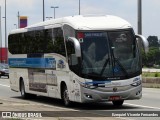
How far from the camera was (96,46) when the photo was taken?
697 inches

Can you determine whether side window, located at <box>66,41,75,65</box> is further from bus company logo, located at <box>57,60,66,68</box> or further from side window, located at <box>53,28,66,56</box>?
bus company logo, located at <box>57,60,66,68</box>

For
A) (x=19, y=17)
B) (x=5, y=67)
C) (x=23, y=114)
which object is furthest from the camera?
(x=19, y=17)

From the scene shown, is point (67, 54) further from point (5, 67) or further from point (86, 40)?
point (5, 67)

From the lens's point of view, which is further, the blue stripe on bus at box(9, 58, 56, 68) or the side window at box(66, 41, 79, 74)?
the blue stripe on bus at box(9, 58, 56, 68)

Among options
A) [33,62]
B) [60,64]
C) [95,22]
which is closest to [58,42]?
[60,64]

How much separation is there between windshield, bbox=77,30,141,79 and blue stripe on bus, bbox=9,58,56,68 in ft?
8.85

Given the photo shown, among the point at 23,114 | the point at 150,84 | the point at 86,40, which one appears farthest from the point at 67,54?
the point at 150,84

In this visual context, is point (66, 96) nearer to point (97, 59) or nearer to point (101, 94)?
point (101, 94)

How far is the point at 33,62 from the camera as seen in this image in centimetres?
2272

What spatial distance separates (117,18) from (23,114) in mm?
5408

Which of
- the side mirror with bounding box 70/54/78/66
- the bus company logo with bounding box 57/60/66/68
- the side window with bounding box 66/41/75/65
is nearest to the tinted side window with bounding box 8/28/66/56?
the bus company logo with bounding box 57/60/66/68

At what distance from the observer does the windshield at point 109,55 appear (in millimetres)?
17516

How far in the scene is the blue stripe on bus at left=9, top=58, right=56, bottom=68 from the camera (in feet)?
67.5

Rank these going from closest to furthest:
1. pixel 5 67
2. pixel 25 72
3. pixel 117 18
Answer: pixel 117 18
pixel 25 72
pixel 5 67
